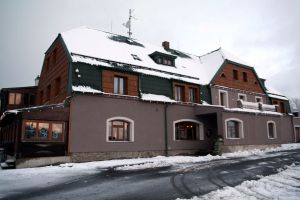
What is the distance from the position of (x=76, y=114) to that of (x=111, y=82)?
3.36 metres

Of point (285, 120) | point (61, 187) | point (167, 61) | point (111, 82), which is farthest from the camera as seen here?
point (285, 120)

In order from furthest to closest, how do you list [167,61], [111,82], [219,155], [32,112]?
[167,61] → [219,155] → [111,82] → [32,112]

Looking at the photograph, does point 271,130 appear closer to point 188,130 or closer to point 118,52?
point 188,130

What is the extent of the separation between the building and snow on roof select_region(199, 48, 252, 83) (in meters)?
0.14

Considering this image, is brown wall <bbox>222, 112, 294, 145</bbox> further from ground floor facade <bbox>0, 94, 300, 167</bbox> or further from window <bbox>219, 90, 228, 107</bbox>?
window <bbox>219, 90, 228, 107</bbox>

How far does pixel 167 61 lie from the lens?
2314cm

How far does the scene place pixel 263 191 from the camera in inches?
312

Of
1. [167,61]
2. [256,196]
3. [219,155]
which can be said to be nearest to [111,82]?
[167,61]

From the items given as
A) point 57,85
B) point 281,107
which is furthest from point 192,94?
point 281,107

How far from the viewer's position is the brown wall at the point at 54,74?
57.5ft

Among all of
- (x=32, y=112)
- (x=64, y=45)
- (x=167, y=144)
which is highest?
(x=64, y=45)

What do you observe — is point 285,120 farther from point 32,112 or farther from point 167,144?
point 32,112

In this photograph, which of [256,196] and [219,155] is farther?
[219,155]

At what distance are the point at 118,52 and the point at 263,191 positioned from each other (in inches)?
586
